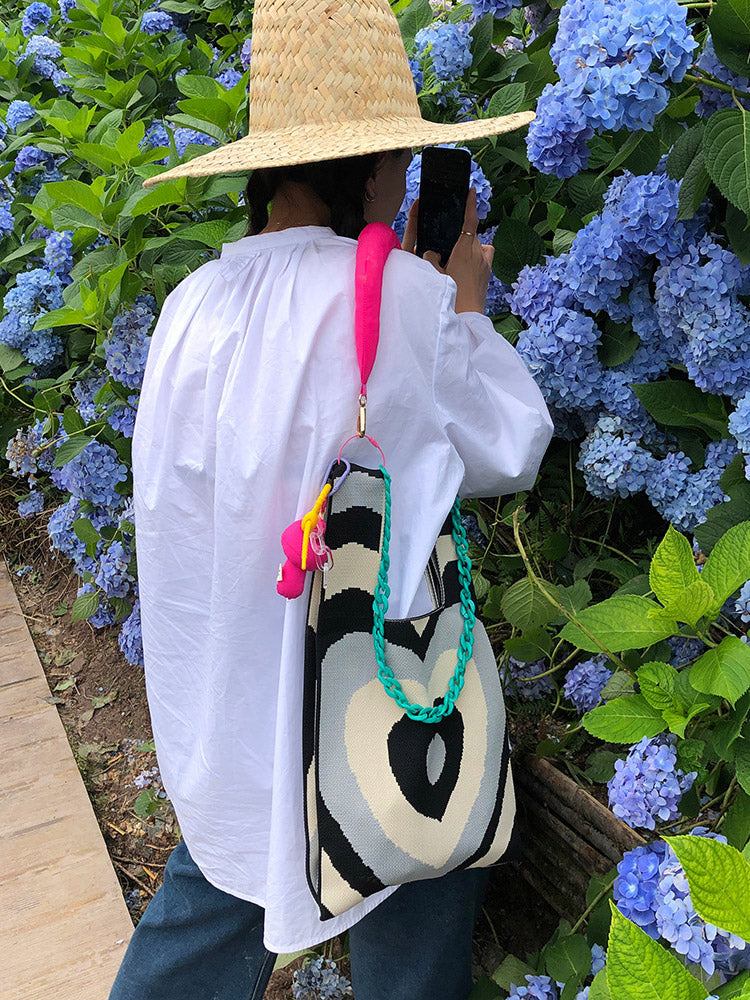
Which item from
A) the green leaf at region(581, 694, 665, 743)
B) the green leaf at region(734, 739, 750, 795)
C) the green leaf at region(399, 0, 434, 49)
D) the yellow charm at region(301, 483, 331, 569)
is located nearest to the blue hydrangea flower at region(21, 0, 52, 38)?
the green leaf at region(399, 0, 434, 49)

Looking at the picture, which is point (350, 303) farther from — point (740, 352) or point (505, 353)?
point (740, 352)

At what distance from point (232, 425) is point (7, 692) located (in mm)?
2049

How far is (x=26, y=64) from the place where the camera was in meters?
3.21

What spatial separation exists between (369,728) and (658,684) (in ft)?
1.23

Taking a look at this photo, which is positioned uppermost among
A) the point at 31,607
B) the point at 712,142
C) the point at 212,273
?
the point at 712,142

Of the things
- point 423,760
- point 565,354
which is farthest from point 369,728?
point 565,354

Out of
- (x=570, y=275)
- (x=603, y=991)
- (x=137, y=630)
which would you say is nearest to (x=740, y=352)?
(x=570, y=275)

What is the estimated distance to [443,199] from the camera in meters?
1.36

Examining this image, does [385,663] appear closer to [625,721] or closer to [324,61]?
[625,721]

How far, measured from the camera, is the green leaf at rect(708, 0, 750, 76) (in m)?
1.19

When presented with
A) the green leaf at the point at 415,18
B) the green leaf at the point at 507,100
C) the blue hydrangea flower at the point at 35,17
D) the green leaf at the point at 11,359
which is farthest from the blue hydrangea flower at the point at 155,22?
the green leaf at the point at 507,100

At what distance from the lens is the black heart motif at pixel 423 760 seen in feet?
3.77

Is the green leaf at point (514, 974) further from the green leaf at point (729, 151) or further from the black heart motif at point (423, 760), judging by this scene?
the green leaf at point (729, 151)

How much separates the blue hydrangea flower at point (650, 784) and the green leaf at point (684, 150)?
2.58ft
